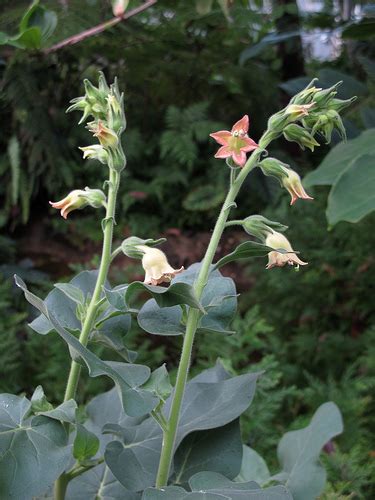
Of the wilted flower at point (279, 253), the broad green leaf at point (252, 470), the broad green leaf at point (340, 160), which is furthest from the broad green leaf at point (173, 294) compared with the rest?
the broad green leaf at point (340, 160)

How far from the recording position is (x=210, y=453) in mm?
668

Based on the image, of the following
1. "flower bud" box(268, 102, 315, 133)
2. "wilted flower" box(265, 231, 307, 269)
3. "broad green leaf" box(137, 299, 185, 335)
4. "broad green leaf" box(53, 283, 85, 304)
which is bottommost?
"broad green leaf" box(137, 299, 185, 335)

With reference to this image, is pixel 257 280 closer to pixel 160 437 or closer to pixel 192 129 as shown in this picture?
pixel 192 129

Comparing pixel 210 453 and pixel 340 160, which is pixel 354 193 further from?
pixel 210 453

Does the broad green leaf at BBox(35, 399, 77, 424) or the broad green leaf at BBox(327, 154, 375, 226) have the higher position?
the broad green leaf at BBox(35, 399, 77, 424)

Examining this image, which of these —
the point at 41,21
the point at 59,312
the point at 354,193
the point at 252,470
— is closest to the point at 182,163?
the point at 41,21

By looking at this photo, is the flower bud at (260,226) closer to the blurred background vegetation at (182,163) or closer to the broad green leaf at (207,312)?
the broad green leaf at (207,312)

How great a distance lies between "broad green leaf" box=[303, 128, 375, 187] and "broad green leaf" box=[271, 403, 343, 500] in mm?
465

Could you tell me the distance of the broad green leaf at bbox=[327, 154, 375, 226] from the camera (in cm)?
92

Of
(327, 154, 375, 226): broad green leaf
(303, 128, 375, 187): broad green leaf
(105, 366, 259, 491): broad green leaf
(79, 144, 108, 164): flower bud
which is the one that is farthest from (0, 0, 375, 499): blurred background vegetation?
(79, 144, 108, 164): flower bud

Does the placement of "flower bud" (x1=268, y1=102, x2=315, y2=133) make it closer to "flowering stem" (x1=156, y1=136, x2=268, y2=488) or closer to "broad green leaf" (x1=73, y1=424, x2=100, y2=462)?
"flowering stem" (x1=156, y1=136, x2=268, y2=488)

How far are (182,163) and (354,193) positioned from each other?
167cm

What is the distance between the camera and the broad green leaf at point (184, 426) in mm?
Answer: 607

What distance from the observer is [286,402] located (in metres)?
1.53
